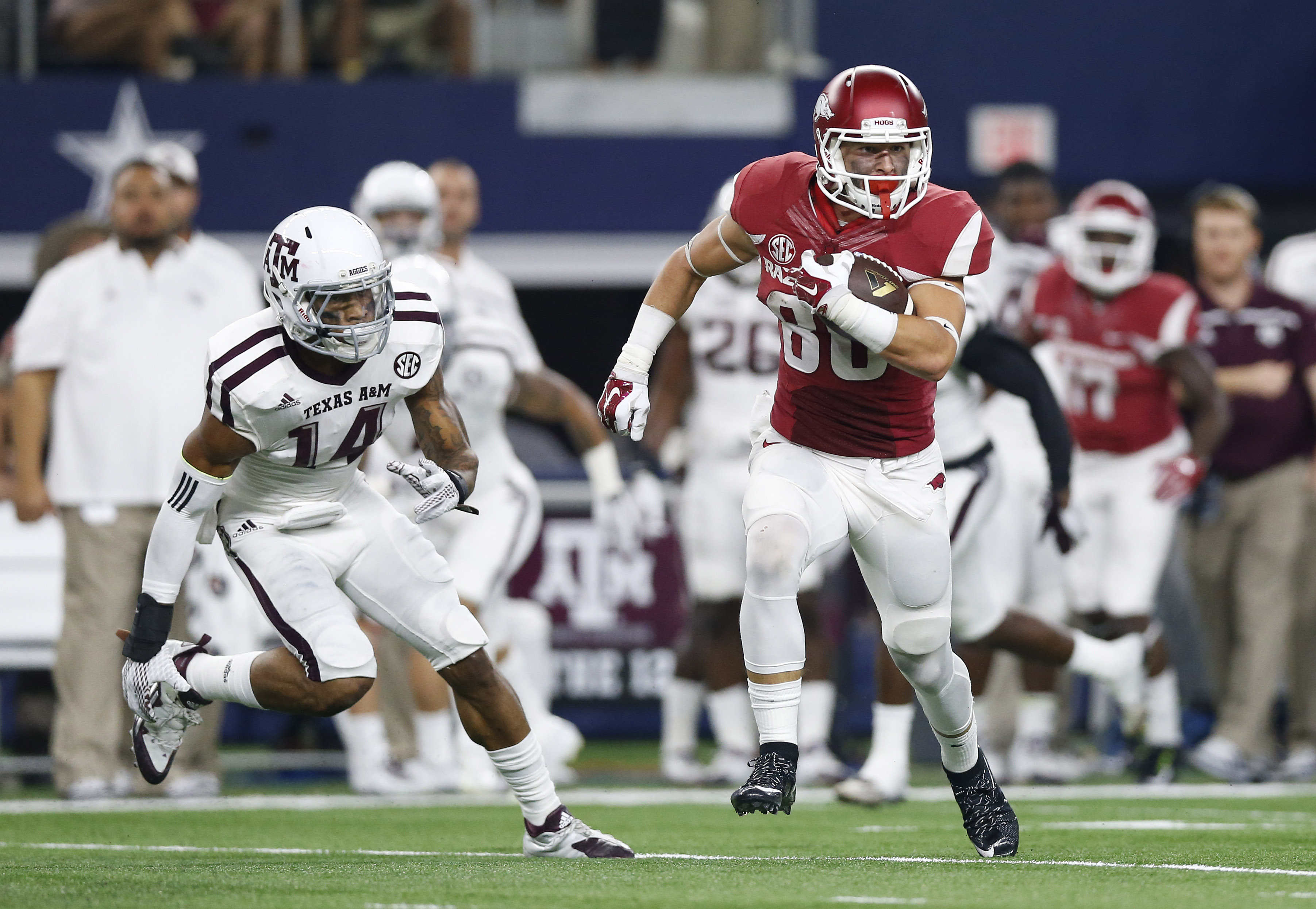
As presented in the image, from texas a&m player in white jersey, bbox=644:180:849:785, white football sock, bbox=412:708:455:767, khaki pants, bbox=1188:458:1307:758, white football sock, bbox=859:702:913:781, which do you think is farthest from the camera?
khaki pants, bbox=1188:458:1307:758

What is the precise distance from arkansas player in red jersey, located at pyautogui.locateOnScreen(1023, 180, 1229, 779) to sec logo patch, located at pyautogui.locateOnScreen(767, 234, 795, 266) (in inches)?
134

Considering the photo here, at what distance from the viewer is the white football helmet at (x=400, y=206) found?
8.02 metres

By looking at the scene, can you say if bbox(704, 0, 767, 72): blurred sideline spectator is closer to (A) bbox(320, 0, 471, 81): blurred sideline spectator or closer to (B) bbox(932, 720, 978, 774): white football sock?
(A) bbox(320, 0, 471, 81): blurred sideline spectator

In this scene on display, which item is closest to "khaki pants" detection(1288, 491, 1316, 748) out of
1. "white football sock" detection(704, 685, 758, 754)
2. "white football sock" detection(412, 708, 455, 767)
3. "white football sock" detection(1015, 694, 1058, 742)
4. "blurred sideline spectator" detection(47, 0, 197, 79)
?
"white football sock" detection(1015, 694, 1058, 742)

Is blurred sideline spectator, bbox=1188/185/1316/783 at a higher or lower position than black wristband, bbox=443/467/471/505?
lower

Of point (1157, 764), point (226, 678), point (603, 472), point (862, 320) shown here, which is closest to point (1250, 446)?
point (1157, 764)

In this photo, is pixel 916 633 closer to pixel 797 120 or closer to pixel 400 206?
pixel 400 206

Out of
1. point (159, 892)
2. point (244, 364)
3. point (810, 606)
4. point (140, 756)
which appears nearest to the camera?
point (159, 892)

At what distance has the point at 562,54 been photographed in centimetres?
1273

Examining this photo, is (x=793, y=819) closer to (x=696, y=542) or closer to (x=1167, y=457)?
(x=696, y=542)

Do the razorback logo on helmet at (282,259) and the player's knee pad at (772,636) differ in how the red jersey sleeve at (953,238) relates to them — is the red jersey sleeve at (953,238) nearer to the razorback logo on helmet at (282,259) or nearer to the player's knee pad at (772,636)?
the player's knee pad at (772,636)

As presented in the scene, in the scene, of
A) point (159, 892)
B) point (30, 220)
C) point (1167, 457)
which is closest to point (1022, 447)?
point (1167, 457)

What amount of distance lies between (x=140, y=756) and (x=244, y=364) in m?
1.09

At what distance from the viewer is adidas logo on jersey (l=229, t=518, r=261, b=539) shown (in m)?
5.53
